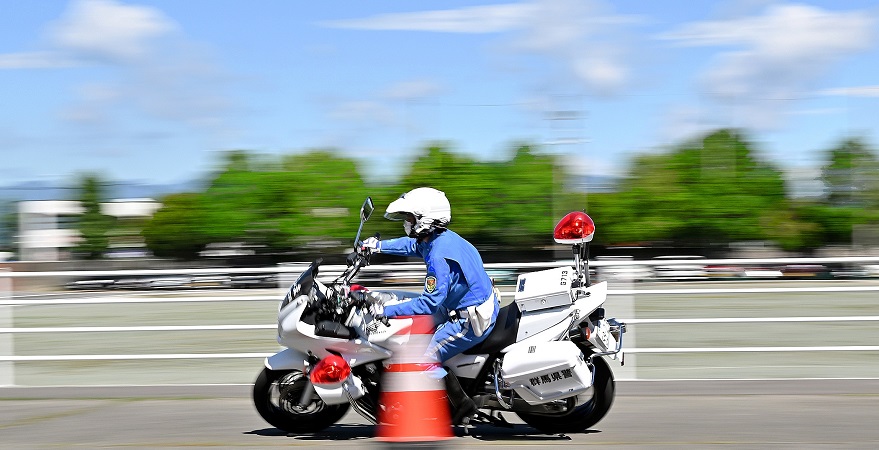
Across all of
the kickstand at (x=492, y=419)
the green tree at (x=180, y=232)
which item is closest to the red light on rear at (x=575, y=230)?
the kickstand at (x=492, y=419)

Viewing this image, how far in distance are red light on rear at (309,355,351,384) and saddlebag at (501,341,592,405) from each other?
3.28 feet

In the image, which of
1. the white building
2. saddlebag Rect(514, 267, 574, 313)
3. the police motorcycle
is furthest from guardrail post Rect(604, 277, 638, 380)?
the white building

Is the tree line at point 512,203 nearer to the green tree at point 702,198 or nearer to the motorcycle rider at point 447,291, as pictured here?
the green tree at point 702,198

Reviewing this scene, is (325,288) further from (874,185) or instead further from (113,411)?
(874,185)

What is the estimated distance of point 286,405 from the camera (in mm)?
7086

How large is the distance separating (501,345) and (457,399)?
1.46ft

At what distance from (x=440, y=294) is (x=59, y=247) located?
97.1 meters

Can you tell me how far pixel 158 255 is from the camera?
327 feet

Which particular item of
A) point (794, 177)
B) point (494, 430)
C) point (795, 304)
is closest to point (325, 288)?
point (494, 430)

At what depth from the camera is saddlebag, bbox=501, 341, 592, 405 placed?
6.64 m

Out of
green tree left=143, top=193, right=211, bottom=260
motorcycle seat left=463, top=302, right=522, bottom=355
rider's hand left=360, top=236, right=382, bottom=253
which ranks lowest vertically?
green tree left=143, top=193, right=211, bottom=260

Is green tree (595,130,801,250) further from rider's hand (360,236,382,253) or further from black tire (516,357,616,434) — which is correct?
rider's hand (360,236,382,253)

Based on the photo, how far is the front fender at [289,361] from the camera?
698 cm

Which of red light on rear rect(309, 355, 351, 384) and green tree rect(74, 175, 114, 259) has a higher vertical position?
red light on rear rect(309, 355, 351, 384)
